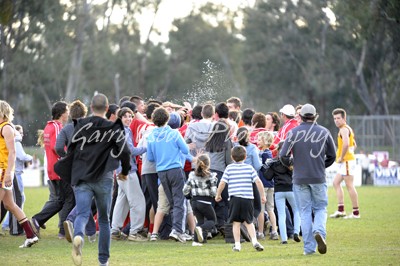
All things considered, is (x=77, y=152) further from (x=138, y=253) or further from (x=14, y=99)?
(x=14, y=99)

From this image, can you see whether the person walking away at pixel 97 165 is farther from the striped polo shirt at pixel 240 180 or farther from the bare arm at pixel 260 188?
the bare arm at pixel 260 188

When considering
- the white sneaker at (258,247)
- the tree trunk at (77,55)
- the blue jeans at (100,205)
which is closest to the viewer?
the blue jeans at (100,205)

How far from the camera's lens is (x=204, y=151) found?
15781 millimetres

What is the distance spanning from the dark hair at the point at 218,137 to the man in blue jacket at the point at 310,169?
2409mm

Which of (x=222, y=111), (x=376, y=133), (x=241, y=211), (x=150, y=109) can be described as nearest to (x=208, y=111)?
(x=222, y=111)

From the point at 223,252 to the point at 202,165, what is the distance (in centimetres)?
164

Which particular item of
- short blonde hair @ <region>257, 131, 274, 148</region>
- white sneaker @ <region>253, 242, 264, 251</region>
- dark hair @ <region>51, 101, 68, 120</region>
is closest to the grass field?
white sneaker @ <region>253, 242, 264, 251</region>

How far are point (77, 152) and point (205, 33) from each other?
74365 mm

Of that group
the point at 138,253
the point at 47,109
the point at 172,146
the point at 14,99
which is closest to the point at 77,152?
the point at 138,253

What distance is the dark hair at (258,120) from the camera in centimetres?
1638

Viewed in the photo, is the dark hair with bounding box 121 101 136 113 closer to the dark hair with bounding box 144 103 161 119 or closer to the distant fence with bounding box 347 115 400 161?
the dark hair with bounding box 144 103 161 119

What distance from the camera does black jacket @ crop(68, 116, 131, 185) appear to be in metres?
11.1

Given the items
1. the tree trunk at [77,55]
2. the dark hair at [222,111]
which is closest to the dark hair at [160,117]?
the dark hair at [222,111]

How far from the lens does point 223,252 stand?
1362 centimetres
